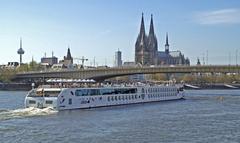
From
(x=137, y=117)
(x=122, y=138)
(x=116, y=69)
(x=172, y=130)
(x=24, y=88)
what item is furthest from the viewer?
(x=24, y=88)

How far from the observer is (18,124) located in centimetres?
4750

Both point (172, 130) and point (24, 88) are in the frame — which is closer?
point (172, 130)

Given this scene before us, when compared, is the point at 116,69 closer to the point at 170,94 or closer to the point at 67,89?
the point at 170,94

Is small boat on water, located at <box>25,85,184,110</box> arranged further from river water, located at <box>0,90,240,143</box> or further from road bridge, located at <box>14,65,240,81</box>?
road bridge, located at <box>14,65,240,81</box>

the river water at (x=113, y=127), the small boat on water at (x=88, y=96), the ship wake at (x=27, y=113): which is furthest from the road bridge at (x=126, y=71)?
the ship wake at (x=27, y=113)

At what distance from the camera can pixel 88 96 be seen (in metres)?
67.4

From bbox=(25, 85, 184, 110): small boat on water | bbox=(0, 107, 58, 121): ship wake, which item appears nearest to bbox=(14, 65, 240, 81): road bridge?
bbox=(25, 85, 184, 110): small boat on water

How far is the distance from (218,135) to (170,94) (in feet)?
188

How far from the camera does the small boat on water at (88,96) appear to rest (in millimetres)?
60594

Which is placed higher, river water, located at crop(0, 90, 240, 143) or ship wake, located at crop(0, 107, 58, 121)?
ship wake, located at crop(0, 107, 58, 121)

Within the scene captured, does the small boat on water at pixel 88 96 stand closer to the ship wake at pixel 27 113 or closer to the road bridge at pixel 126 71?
the ship wake at pixel 27 113

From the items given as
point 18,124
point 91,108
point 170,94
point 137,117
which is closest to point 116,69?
point 170,94

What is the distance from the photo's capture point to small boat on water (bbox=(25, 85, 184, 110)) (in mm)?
60594

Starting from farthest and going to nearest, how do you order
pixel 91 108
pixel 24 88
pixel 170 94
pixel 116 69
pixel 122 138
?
pixel 24 88, pixel 116 69, pixel 170 94, pixel 91 108, pixel 122 138
